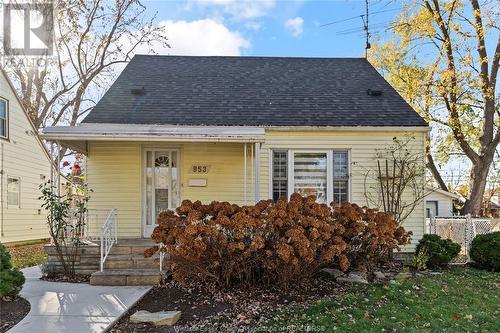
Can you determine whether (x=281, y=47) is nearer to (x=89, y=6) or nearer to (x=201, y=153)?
(x=201, y=153)

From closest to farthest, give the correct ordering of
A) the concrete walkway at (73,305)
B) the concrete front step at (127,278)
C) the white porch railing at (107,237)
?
1. the concrete walkway at (73,305)
2. the concrete front step at (127,278)
3. the white porch railing at (107,237)

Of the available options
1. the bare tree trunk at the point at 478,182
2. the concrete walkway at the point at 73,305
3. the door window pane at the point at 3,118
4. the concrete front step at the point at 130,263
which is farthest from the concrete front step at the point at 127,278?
the bare tree trunk at the point at 478,182

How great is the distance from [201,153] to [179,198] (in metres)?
1.18

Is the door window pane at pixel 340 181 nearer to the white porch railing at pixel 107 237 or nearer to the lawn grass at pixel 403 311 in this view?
the lawn grass at pixel 403 311

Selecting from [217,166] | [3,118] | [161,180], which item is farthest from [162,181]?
[3,118]

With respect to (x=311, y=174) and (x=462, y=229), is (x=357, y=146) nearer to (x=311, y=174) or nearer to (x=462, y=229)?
(x=311, y=174)

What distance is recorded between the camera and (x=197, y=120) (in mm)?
9805

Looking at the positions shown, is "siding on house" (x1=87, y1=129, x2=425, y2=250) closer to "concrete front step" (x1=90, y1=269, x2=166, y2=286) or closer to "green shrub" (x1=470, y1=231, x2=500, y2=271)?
"green shrub" (x1=470, y1=231, x2=500, y2=271)

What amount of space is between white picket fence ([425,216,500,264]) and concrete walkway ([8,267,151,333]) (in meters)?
7.48

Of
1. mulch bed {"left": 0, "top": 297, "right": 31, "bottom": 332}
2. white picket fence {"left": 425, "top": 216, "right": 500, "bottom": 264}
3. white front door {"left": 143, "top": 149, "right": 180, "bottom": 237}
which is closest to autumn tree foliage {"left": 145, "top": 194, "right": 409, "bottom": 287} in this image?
mulch bed {"left": 0, "top": 297, "right": 31, "bottom": 332}

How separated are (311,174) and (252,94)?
2829 mm

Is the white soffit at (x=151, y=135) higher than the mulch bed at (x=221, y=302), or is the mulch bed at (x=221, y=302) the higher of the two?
the white soffit at (x=151, y=135)

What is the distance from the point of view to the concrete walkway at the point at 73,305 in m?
4.73

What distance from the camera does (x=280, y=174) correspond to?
9.65m
